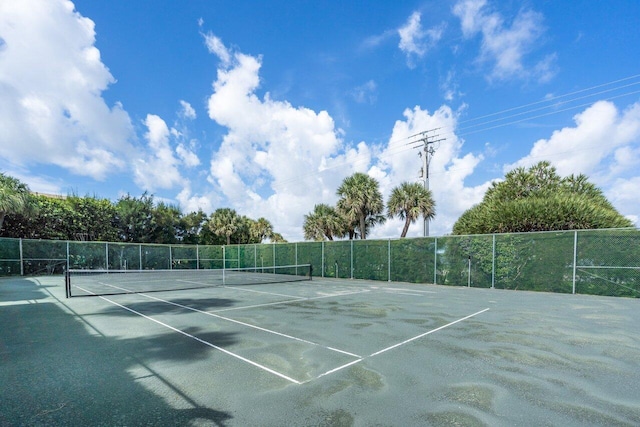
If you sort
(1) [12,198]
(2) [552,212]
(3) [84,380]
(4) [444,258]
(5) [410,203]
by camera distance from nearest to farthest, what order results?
(3) [84,380] → (2) [552,212] → (4) [444,258] → (1) [12,198] → (5) [410,203]

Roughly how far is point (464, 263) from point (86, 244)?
27.2 meters

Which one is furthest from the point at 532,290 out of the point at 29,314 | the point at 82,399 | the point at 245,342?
the point at 29,314

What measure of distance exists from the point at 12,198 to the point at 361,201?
84.9ft

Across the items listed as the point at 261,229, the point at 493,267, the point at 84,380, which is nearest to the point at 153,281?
the point at 84,380

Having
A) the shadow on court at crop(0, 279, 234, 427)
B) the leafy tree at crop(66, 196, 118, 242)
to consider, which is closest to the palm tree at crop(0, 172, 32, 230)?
the leafy tree at crop(66, 196, 118, 242)

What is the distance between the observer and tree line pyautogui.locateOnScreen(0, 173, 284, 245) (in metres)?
23.2

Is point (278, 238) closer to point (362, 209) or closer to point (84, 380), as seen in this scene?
point (362, 209)

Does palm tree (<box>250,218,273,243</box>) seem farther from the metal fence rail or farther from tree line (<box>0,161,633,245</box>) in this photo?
the metal fence rail

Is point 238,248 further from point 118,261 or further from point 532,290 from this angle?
point 532,290

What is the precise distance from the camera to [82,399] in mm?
3711

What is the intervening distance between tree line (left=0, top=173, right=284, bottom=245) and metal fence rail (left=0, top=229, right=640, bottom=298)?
13.6ft

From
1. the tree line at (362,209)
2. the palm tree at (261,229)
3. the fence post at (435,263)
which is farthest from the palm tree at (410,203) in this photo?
the palm tree at (261,229)

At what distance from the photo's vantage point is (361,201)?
29.0 meters

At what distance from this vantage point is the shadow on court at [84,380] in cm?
330
